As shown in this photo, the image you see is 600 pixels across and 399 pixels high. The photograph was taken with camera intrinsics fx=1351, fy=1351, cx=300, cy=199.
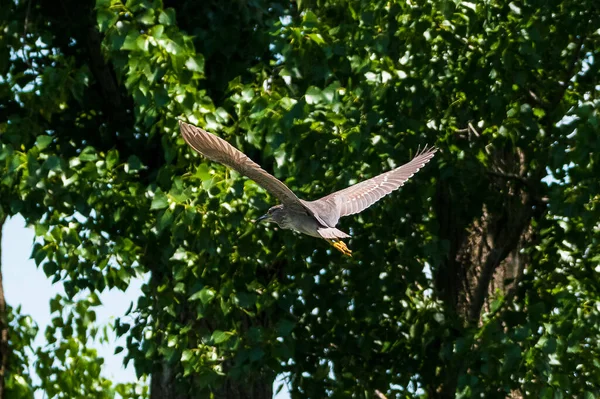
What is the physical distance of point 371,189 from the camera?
24.8 feet

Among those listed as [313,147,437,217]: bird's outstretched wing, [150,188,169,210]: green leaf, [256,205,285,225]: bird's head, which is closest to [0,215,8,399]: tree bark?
[150,188,169,210]: green leaf

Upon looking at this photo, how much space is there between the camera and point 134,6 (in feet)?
26.2

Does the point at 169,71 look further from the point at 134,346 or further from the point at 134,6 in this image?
the point at 134,346

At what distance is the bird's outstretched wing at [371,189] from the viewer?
7271 millimetres

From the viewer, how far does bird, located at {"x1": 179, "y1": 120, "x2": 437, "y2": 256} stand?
603cm

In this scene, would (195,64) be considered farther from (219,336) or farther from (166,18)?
(219,336)

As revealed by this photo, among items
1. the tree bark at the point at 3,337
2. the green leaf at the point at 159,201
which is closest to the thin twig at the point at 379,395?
the green leaf at the point at 159,201

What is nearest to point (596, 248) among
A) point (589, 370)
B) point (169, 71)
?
point (589, 370)

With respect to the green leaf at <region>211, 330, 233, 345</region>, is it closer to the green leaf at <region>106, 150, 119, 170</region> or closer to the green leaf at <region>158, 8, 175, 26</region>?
the green leaf at <region>106, 150, 119, 170</region>

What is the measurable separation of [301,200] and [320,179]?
149cm

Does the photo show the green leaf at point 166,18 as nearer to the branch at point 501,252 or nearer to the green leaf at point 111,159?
the green leaf at point 111,159

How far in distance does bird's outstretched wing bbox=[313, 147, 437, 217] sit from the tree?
0.26 meters

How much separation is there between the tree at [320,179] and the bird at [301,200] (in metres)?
0.31

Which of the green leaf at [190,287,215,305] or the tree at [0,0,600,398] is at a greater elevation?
the tree at [0,0,600,398]
